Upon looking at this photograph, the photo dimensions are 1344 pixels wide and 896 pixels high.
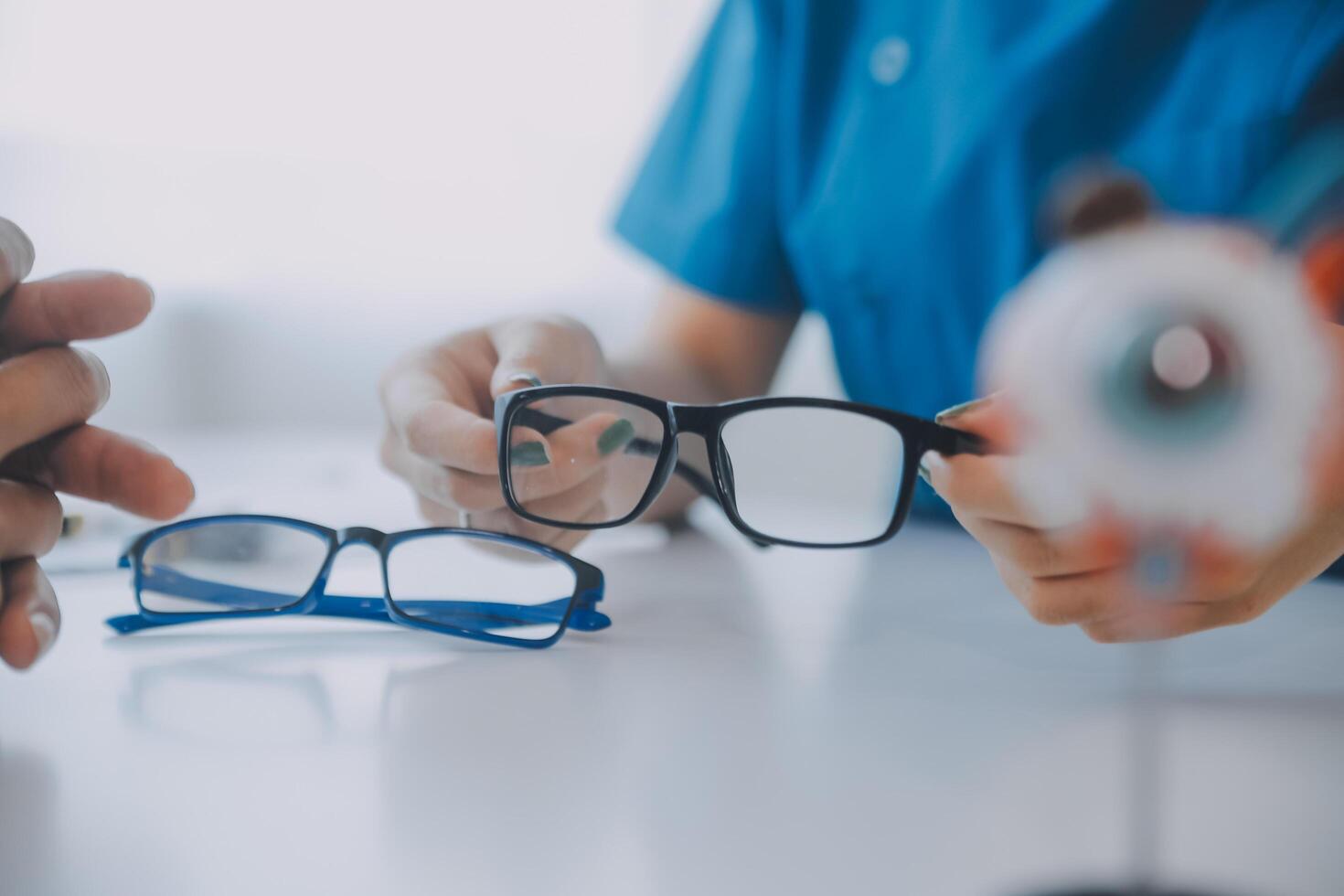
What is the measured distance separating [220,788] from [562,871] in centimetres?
11

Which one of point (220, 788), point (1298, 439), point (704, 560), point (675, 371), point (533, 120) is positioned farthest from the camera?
point (533, 120)

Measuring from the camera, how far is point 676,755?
32 cm

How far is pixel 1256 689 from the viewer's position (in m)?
0.36

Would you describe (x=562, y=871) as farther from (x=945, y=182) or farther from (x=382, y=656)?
(x=945, y=182)

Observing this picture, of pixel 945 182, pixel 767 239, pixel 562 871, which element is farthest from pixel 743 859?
pixel 767 239

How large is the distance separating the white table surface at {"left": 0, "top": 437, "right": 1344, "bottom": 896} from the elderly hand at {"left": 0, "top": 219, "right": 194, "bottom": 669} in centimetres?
6

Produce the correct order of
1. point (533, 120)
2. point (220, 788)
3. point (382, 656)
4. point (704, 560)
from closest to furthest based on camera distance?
1. point (220, 788)
2. point (382, 656)
3. point (704, 560)
4. point (533, 120)

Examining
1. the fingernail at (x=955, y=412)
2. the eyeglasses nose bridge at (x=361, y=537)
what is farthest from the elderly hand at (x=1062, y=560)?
the eyeglasses nose bridge at (x=361, y=537)

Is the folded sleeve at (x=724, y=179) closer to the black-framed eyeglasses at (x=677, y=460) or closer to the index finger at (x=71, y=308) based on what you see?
the black-framed eyeglasses at (x=677, y=460)

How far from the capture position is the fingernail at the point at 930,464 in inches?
12.6

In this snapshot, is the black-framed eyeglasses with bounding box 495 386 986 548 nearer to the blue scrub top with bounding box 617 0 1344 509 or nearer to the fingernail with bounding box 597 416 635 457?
the fingernail with bounding box 597 416 635 457

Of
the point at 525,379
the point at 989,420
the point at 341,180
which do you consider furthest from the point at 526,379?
the point at 341,180

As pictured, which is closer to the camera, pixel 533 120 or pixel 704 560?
pixel 704 560

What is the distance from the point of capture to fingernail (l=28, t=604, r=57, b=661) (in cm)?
30
